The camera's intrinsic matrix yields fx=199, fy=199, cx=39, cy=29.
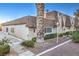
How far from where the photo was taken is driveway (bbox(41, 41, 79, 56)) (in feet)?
10.5

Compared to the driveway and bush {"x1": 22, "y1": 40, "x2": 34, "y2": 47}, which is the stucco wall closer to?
bush {"x1": 22, "y1": 40, "x2": 34, "y2": 47}

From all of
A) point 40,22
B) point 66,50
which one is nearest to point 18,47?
point 40,22

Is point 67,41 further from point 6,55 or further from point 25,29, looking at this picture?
point 6,55

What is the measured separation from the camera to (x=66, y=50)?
323cm

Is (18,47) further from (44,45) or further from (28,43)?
(44,45)

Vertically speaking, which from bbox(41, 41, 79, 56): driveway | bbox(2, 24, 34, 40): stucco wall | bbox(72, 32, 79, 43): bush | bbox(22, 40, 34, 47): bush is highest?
bbox(2, 24, 34, 40): stucco wall

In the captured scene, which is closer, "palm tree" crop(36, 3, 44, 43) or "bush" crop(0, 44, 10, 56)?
"bush" crop(0, 44, 10, 56)

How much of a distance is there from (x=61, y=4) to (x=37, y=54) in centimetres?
89

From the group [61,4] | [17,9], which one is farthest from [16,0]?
[61,4]

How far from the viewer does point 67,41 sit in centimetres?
327

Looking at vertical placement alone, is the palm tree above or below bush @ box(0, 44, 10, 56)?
above

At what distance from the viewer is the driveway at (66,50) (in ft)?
10.5

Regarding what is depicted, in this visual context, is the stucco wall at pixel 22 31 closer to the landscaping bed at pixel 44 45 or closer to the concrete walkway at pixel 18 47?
the concrete walkway at pixel 18 47

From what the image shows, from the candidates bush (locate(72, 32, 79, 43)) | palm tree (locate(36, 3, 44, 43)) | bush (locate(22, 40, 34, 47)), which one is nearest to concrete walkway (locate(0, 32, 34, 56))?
bush (locate(22, 40, 34, 47))
